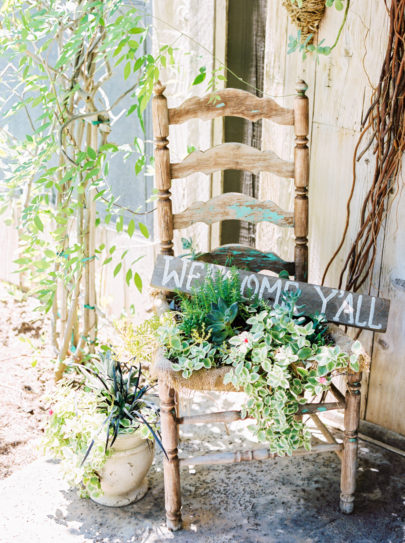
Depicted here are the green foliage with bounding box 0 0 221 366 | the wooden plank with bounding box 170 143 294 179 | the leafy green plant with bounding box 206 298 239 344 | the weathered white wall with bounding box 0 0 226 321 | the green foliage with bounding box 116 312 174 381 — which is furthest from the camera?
the weathered white wall with bounding box 0 0 226 321

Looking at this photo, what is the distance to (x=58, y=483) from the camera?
7.10ft

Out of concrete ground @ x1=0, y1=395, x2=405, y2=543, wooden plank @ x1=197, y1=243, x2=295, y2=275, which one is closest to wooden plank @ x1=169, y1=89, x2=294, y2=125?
wooden plank @ x1=197, y1=243, x2=295, y2=275

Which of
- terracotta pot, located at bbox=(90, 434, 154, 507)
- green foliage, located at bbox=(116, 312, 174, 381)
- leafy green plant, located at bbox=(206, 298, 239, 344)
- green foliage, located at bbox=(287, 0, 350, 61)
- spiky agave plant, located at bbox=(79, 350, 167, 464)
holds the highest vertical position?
green foliage, located at bbox=(287, 0, 350, 61)

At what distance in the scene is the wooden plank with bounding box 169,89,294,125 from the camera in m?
2.11

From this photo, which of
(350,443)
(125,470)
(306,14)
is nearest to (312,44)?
(306,14)

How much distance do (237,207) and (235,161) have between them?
159 mm

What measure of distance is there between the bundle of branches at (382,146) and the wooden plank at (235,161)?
0.27 metres

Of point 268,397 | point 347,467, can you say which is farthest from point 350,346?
point 347,467

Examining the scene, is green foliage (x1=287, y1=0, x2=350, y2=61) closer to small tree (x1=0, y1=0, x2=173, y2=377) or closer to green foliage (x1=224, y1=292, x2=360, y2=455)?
small tree (x1=0, y1=0, x2=173, y2=377)

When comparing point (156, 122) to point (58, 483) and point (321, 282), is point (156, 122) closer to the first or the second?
point (321, 282)

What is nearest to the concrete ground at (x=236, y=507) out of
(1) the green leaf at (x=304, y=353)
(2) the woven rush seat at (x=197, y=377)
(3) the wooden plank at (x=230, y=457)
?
(3) the wooden plank at (x=230, y=457)

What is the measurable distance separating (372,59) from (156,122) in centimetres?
75

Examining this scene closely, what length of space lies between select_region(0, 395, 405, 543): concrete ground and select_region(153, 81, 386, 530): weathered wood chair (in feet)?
0.26

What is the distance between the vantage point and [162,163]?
6.91 ft
